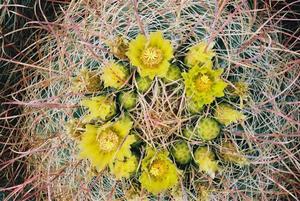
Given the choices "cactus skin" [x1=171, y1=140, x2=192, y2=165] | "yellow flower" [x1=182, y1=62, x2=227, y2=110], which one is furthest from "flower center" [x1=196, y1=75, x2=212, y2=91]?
"cactus skin" [x1=171, y1=140, x2=192, y2=165]

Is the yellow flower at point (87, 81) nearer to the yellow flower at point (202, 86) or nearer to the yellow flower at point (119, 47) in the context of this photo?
the yellow flower at point (119, 47)

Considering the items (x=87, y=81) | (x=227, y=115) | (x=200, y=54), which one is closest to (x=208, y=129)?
(x=227, y=115)

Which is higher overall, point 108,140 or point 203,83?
point 203,83

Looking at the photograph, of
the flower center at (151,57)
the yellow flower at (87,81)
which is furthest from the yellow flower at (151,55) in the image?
the yellow flower at (87,81)

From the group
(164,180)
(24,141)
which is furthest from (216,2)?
(24,141)

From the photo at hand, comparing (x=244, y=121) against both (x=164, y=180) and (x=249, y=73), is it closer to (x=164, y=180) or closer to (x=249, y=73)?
(x=249, y=73)

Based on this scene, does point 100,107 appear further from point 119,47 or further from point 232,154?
point 232,154

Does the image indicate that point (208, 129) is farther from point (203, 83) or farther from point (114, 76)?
point (114, 76)
